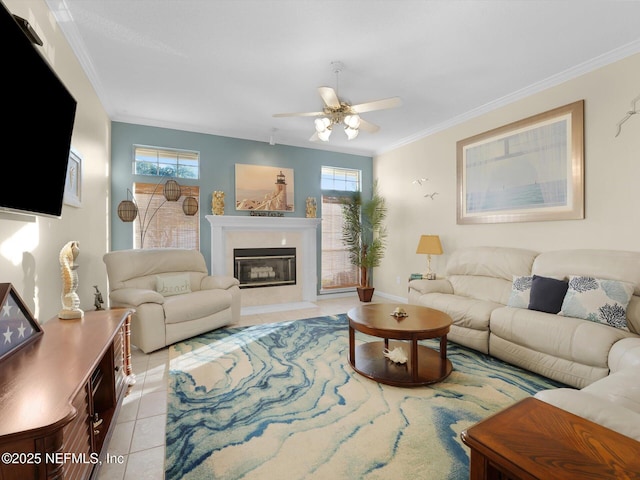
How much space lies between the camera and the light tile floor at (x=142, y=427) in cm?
158

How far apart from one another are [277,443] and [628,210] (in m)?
3.48

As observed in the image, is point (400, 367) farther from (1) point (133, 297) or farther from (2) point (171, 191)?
(2) point (171, 191)

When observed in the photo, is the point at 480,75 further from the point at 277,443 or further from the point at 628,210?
the point at 277,443

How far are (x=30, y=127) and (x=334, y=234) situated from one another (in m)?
4.75

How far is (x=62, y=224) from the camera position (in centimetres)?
251

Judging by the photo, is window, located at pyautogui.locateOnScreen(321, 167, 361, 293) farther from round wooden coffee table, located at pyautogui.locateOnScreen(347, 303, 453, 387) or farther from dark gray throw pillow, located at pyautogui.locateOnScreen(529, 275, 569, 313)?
dark gray throw pillow, located at pyautogui.locateOnScreen(529, 275, 569, 313)

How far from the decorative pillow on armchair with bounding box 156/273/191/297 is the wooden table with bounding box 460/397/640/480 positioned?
361 cm

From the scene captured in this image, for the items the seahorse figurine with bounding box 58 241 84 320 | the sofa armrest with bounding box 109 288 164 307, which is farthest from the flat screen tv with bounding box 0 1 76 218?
the sofa armrest with bounding box 109 288 164 307

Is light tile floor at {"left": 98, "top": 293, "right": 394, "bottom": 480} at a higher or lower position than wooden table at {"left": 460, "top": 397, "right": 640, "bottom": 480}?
lower

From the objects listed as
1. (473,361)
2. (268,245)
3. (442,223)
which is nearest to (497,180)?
(442,223)

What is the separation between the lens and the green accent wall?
431 centimetres

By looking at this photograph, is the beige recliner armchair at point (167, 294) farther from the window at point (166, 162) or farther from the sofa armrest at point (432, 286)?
the sofa armrest at point (432, 286)

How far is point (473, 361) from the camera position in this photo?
2.84 meters

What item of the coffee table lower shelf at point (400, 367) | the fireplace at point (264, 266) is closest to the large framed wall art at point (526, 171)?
the coffee table lower shelf at point (400, 367)
